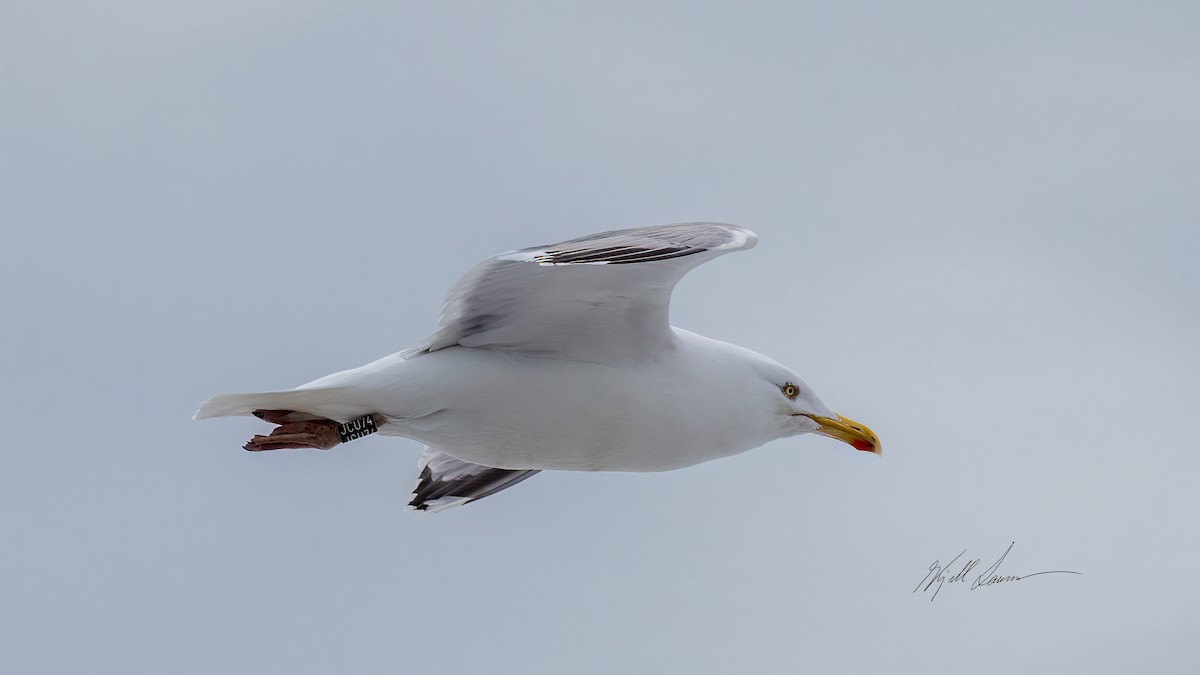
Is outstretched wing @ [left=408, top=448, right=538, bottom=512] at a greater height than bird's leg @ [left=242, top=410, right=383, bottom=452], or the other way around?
bird's leg @ [left=242, top=410, right=383, bottom=452]

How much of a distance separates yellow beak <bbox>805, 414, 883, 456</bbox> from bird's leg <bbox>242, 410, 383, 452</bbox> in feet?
8.64

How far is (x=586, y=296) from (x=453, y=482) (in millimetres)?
2303

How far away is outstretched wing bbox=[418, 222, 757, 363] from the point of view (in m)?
7.24

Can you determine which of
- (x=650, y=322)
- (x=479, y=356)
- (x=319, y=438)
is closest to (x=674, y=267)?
(x=650, y=322)

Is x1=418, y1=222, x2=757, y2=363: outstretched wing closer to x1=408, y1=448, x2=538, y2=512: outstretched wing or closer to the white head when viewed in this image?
the white head

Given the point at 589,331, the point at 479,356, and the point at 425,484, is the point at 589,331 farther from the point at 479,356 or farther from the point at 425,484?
the point at 425,484

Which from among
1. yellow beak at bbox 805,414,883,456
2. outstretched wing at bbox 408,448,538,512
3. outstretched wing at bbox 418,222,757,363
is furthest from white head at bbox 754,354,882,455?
outstretched wing at bbox 408,448,538,512

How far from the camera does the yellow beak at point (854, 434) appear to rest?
9086mm

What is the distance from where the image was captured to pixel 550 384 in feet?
26.2

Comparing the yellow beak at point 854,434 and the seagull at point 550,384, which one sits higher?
the seagull at point 550,384

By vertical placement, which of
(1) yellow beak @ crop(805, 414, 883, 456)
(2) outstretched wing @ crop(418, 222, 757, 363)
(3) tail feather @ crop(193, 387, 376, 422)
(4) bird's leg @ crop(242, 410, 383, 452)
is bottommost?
(1) yellow beak @ crop(805, 414, 883, 456)

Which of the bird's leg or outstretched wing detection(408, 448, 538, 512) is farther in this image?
outstretched wing detection(408, 448, 538, 512)

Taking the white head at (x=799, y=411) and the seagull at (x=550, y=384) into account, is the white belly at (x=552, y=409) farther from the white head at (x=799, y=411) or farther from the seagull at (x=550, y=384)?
the white head at (x=799, y=411)

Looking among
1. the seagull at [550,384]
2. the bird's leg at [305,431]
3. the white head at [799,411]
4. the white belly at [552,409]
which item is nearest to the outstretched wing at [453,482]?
the seagull at [550,384]
